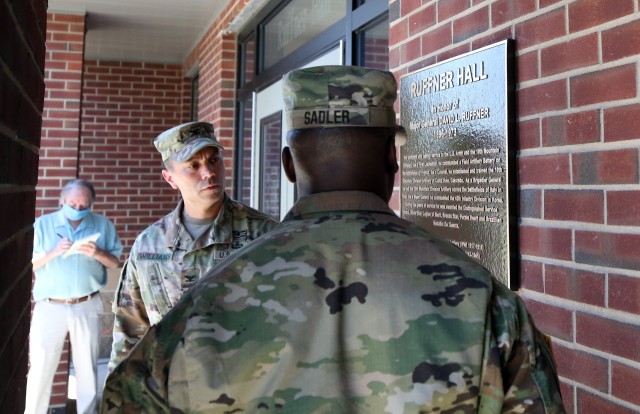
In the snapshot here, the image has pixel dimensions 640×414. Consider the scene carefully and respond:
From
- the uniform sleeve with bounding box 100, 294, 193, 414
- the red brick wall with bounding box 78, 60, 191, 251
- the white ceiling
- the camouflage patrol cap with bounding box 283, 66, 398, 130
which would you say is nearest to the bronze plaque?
the camouflage patrol cap with bounding box 283, 66, 398, 130

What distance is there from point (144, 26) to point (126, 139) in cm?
181

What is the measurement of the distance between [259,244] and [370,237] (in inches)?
7.7

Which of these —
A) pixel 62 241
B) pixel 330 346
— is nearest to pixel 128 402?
pixel 330 346

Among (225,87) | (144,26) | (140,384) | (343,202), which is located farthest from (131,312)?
(144,26)

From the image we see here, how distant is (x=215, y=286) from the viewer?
1007 millimetres


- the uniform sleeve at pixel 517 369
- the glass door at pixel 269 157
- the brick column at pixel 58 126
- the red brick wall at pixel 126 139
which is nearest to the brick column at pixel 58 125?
the brick column at pixel 58 126

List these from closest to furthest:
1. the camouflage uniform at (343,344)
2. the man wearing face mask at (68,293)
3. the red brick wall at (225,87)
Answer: the camouflage uniform at (343,344) < the man wearing face mask at (68,293) < the red brick wall at (225,87)

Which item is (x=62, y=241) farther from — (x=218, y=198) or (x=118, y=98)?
(x=118, y=98)

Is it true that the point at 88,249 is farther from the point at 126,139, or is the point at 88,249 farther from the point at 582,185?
the point at 582,185

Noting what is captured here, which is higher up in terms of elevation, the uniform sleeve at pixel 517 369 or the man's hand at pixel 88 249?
the man's hand at pixel 88 249

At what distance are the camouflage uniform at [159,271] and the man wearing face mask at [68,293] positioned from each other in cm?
249

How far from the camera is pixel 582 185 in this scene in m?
1.46

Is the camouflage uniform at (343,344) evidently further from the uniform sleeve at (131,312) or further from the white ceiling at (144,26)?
the white ceiling at (144,26)

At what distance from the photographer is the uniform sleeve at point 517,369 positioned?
963 millimetres
